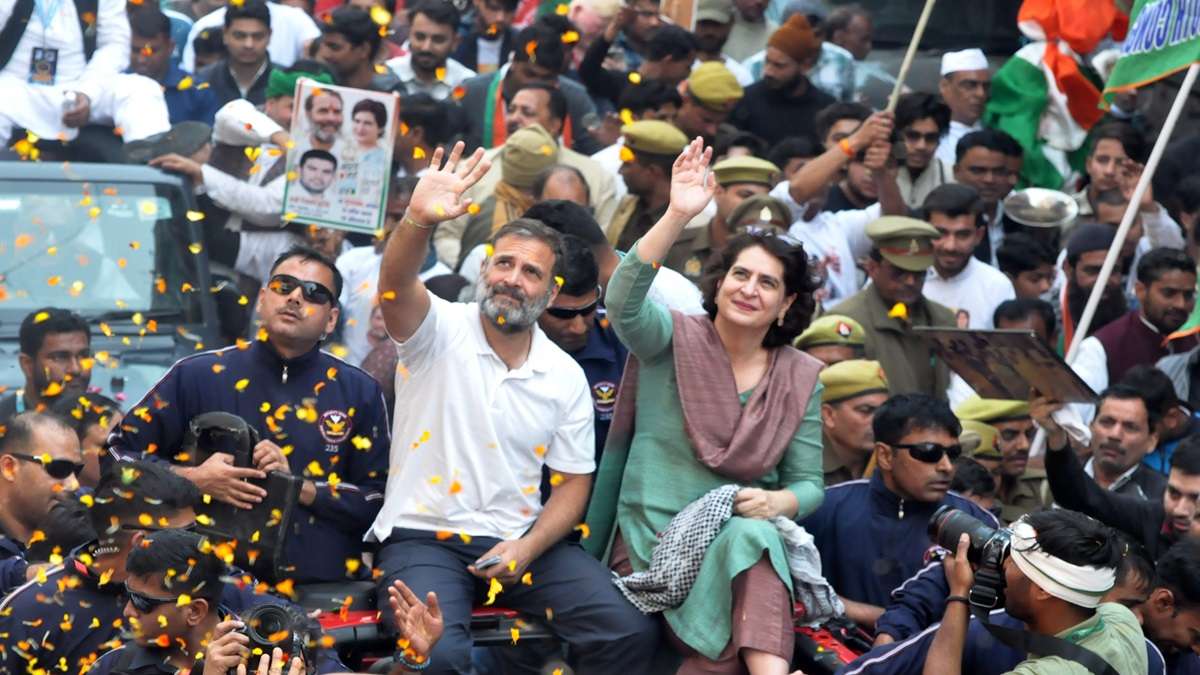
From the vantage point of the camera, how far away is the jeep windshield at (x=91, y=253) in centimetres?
1015

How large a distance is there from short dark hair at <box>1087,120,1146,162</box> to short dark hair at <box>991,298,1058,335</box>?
161 cm

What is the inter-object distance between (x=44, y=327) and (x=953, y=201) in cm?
457

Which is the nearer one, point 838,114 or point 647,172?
point 647,172

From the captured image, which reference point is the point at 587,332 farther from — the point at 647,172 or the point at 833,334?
the point at 647,172

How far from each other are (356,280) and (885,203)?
282 cm

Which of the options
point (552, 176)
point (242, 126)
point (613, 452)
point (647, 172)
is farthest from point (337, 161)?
point (613, 452)

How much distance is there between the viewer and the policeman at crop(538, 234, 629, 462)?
805 centimetres

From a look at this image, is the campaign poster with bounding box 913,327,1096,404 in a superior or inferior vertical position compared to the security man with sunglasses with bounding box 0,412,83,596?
superior

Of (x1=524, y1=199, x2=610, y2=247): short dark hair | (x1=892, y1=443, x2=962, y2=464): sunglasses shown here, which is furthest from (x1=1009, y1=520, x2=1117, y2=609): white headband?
(x1=524, y1=199, x2=610, y2=247): short dark hair

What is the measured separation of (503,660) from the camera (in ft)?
25.6

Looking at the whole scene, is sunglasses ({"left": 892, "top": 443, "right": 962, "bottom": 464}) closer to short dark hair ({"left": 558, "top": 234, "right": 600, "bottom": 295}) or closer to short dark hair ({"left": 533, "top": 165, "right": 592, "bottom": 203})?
short dark hair ({"left": 558, "top": 234, "right": 600, "bottom": 295})

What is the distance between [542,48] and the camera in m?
12.4

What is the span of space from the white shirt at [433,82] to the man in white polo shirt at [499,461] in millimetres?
5386

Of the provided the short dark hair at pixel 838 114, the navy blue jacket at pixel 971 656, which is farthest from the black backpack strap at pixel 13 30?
the navy blue jacket at pixel 971 656
